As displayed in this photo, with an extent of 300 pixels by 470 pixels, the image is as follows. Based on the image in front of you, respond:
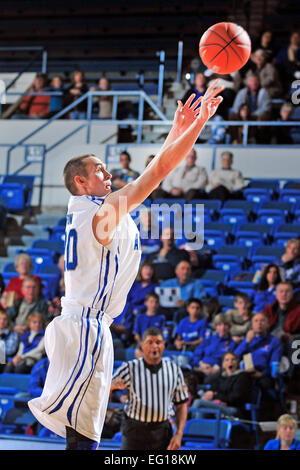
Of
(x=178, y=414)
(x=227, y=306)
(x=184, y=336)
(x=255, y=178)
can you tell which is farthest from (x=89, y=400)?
(x=255, y=178)

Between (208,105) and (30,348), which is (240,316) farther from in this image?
(208,105)

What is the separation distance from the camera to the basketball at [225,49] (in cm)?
534

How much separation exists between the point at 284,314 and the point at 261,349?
0.57 m

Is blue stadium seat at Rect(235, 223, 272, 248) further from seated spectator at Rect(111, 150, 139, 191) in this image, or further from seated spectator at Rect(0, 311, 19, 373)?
seated spectator at Rect(0, 311, 19, 373)

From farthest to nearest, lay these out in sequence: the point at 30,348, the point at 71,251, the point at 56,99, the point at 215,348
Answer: the point at 56,99 < the point at 30,348 < the point at 215,348 < the point at 71,251

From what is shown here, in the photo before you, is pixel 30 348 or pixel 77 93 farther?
pixel 77 93

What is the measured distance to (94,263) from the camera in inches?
167

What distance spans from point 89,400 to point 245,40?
2948 millimetres

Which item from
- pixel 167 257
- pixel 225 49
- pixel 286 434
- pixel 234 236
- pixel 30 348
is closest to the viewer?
pixel 225 49

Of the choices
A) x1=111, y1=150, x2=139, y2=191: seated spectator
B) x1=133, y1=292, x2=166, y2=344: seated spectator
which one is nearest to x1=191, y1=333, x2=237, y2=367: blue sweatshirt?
x1=133, y1=292, x2=166, y2=344: seated spectator

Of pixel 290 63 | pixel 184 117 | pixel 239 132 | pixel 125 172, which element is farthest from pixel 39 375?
pixel 290 63

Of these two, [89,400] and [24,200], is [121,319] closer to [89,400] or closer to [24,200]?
[24,200]

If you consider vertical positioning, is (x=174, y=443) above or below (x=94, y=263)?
below
